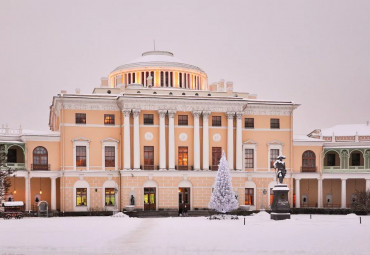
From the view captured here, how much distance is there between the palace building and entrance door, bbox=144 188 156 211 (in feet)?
0.34

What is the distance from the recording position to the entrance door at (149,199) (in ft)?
203

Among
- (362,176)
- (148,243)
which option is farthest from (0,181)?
(362,176)

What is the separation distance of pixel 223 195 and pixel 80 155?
17.5 metres

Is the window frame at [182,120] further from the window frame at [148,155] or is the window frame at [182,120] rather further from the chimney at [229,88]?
the chimney at [229,88]

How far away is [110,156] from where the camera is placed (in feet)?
206

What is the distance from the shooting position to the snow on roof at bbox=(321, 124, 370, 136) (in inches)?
2931

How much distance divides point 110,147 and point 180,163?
7659 mm

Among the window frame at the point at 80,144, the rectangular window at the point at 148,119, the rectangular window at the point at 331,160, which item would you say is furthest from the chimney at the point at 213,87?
the window frame at the point at 80,144

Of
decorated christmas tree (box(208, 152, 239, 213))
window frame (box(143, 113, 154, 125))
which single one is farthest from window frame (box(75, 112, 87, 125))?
decorated christmas tree (box(208, 152, 239, 213))

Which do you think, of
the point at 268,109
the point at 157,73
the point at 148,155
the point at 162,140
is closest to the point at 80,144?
the point at 148,155

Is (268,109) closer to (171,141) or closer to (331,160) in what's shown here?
(171,141)

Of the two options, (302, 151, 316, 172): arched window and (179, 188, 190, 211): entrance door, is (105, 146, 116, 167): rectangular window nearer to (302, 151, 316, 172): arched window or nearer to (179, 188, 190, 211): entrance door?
(179, 188, 190, 211): entrance door

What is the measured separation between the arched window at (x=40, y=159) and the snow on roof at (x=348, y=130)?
3495 cm

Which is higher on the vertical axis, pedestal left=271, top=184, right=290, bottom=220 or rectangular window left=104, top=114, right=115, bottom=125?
rectangular window left=104, top=114, right=115, bottom=125
